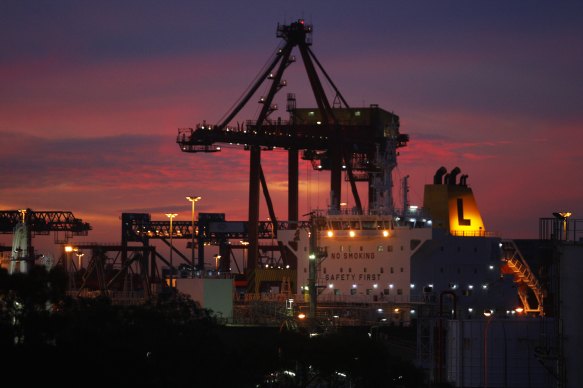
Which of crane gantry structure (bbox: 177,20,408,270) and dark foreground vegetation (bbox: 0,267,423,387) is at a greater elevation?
crane gantry structure (bbox: 177,20,408,270)

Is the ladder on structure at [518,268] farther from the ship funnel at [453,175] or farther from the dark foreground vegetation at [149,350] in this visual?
the dark foreground vegetation at [149,350]

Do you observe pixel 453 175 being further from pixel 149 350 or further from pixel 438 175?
pixel 149 350

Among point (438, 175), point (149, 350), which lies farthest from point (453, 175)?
point (149, 350)

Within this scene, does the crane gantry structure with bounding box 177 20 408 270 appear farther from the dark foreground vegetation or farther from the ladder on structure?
the dark foreground vegetation

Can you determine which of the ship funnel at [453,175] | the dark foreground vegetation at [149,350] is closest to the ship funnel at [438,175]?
the ship funnel at [453,175]

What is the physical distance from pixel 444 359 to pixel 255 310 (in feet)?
85.6

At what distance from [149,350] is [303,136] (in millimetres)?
56355

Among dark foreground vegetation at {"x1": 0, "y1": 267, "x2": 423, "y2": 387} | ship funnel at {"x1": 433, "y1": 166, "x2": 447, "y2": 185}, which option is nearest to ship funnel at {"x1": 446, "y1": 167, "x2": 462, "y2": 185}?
ship funnel at {"x1": 433, "y1": 166, "x2": 447, "y2": 185}

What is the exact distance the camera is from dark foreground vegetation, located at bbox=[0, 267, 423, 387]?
42938 millimetres

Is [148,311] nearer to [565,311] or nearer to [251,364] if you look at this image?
[251,364]

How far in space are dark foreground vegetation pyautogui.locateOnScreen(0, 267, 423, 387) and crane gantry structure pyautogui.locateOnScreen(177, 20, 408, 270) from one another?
34.7 meters

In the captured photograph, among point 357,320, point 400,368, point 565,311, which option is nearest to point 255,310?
point 357,320

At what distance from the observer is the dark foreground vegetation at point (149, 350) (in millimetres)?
42938

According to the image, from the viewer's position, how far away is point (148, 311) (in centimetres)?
5384
